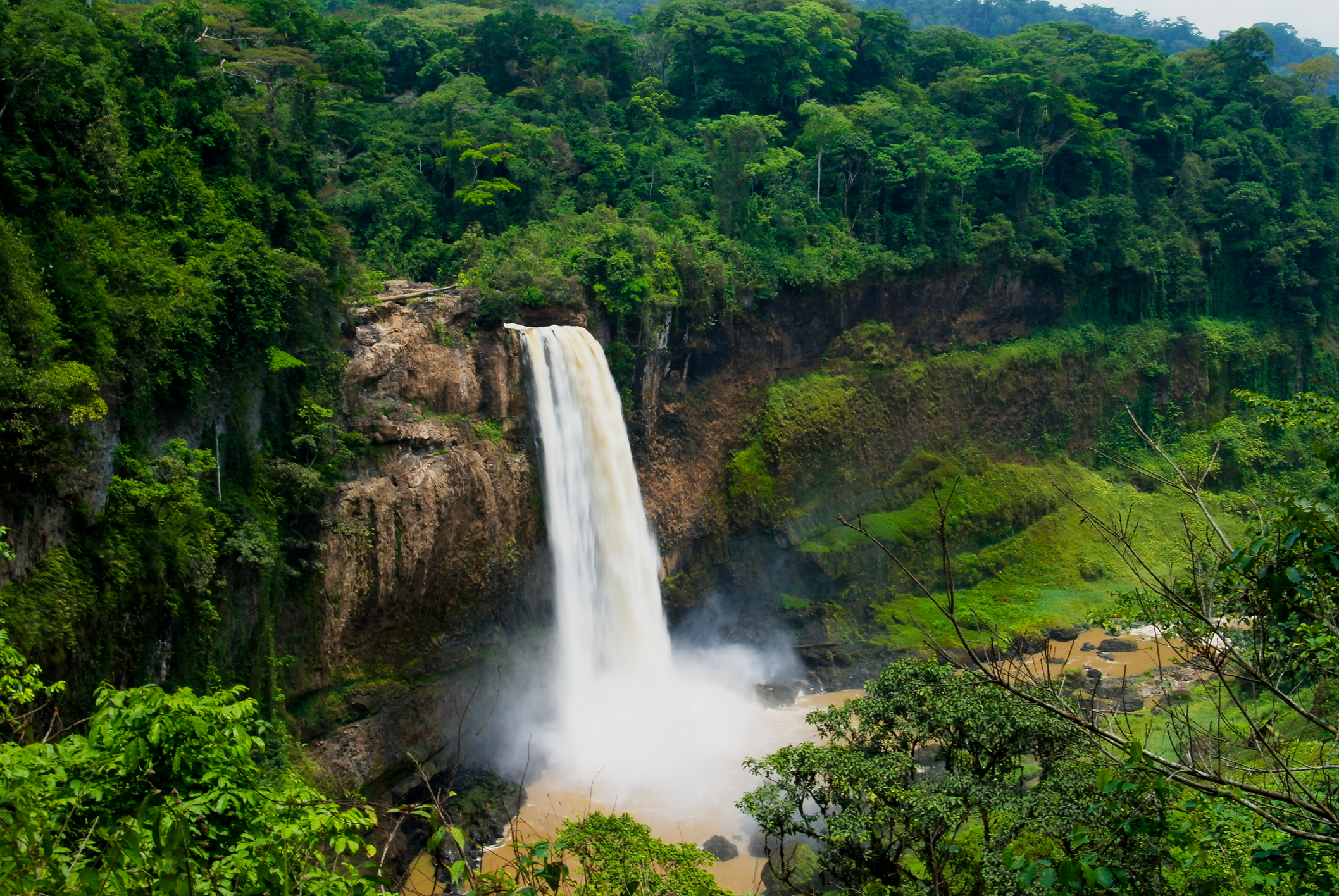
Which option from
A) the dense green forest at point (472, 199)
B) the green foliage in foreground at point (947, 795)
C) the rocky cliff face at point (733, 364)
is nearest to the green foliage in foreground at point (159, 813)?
the green foliage in foreground at point (947, 795)

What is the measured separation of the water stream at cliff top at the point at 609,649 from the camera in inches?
742

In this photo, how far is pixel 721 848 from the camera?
1638cm

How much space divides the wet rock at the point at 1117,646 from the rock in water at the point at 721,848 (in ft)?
45.0

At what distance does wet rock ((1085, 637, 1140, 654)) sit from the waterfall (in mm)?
11914

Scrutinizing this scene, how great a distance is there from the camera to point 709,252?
2578cm

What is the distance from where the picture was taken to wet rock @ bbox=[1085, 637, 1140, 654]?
25.7 meters

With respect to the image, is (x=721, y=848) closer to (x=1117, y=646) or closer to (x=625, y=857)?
(x=625, y=857)

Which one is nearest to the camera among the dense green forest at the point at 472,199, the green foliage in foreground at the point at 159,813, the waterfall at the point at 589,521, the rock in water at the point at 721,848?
the green foliage in foreground at the point at 159,813

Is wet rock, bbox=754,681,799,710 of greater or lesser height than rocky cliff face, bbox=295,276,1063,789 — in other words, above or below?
below

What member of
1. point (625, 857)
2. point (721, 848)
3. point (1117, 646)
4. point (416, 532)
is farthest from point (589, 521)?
point (1117, 646)

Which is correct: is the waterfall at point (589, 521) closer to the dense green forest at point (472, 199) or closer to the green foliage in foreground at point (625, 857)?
the dense green forest at point (472, 199)

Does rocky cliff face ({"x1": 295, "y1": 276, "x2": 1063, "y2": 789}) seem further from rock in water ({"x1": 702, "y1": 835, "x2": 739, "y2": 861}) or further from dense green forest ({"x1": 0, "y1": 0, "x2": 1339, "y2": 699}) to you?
Result: rock in water ({"x1": 702, "y1": 835, "x2": 739, "y2": 861})

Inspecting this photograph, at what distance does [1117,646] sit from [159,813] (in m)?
26.1

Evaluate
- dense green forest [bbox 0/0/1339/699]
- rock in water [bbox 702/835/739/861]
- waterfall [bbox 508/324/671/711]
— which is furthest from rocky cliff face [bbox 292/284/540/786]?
rock in water [bbox 702/835/739/861]
